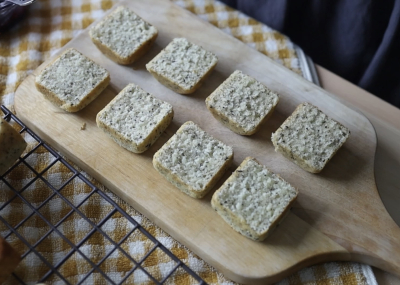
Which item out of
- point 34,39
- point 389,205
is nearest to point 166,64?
point 34,39

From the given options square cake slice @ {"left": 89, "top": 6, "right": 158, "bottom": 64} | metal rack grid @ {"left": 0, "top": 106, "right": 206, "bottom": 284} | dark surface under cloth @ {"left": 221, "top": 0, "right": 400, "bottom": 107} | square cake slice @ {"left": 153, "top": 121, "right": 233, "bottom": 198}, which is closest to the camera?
metal rack grid @ {"left": 0, "top": 106, "right": 206, "bottom": 284}

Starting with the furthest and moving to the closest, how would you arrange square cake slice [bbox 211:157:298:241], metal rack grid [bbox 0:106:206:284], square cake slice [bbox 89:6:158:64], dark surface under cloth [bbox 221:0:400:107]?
dark surface under cloth [bbox 221:0:400:107], square cake slice [bbox 89:6:158:64], square cake slice [bbox 211:157:298:241], metal rack grid [bbox 0:106:206:284]

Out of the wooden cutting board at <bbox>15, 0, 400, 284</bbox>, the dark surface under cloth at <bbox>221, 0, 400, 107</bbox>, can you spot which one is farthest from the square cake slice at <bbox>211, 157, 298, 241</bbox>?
the dark surface under cloth at <bbox>221, 0, 400, 107</bbox>

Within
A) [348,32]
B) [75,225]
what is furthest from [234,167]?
[348,32]

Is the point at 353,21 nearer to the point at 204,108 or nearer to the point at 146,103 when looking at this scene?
the point at 204,108

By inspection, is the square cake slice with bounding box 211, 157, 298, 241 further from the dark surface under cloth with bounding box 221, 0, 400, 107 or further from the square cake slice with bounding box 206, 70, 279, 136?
the dark surface under cloth with bounding box 221, 0, 400, 107

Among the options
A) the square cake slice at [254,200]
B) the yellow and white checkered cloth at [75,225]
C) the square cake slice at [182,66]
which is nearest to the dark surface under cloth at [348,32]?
the yellow and white checkered cloth at [75,225]
